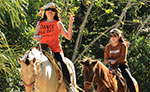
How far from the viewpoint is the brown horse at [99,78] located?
6.10m

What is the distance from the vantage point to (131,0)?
12539 mm

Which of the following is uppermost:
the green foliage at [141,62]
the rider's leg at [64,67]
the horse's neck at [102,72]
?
the rider's leg at [64,67]

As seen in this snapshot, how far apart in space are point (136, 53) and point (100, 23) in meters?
2.42

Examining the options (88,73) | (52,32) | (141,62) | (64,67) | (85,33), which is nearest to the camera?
(64,67)

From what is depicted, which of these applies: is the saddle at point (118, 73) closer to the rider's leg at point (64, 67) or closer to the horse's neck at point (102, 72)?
the horse's neck at point (102, 72)

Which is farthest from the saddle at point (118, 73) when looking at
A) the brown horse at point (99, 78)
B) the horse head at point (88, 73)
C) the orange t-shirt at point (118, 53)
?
the horse head at point (88, 73)

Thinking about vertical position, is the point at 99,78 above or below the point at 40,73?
below

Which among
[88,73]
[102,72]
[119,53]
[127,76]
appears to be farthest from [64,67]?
[127,76]

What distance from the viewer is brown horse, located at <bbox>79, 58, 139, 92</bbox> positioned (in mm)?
6102

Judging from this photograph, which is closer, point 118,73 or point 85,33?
point 118,73

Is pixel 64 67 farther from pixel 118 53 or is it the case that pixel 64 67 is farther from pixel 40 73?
pixel 118 53

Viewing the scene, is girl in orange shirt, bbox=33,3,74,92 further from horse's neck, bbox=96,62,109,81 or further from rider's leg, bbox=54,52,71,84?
horse's neck, bbox=96,62,109,81

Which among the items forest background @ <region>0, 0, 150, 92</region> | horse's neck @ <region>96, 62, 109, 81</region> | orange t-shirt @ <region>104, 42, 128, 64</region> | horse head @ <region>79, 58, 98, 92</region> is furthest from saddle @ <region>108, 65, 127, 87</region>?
forest background @ <region>0, 0, 150, 92</region>

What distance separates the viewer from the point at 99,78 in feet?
21.6
